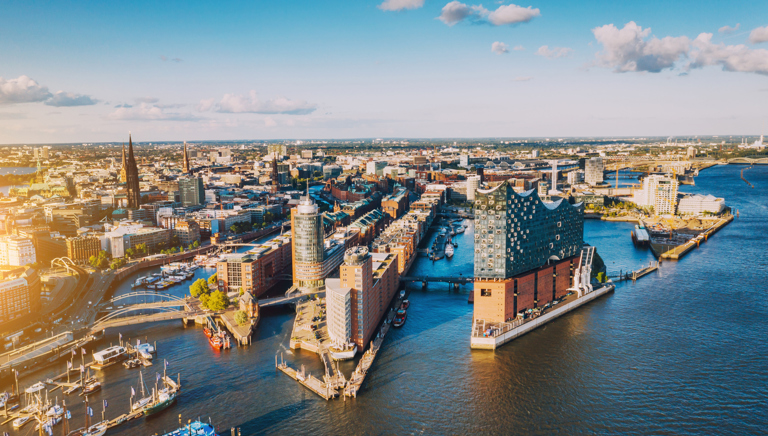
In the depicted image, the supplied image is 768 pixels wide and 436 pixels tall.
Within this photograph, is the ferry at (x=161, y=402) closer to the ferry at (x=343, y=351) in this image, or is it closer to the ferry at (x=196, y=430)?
the ferry at (x=196, y=430)

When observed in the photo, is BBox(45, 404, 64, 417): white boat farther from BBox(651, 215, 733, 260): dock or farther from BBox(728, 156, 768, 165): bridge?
BBox(728, 156, 768, 165): bridge

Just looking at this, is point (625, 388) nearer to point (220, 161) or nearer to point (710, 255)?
point (710, 255)

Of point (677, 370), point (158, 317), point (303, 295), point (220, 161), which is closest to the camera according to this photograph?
point (677, 370)

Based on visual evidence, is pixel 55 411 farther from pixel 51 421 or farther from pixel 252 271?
pixel 252 271

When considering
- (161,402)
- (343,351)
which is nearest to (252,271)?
(343,351)

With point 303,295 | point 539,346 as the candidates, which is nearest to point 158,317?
point 303,295

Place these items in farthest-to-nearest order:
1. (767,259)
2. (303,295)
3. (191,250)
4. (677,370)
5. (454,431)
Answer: (191,250)
(767,259)
(303,295)
(677,370)
(454,431)

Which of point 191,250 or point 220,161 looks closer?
point 191,250

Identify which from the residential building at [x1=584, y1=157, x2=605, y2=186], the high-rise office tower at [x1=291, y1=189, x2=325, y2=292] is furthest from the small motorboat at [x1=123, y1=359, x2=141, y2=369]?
the residential building at [x1=584, y1=157, x2=605, y2=186]
